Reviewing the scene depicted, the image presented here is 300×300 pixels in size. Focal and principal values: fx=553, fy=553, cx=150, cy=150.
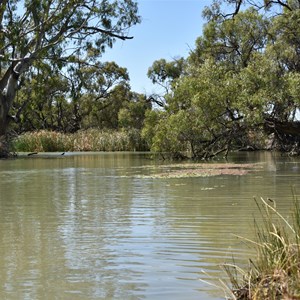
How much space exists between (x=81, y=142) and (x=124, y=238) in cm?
3449

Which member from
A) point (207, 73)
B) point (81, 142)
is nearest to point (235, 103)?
point (207, 73)

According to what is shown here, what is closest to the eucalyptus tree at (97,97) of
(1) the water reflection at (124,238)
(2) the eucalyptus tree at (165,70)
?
(2) the eucalyptus tree at (165,70)

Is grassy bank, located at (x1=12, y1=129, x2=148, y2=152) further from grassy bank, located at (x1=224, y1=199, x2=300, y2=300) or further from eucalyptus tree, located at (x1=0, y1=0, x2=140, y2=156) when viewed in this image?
grassy bank, located at (x1=224, y1=199, x2=300, y2=300)

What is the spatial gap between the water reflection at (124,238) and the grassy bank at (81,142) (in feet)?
88.7

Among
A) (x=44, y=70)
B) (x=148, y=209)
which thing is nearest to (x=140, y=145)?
(x=44, y=70)

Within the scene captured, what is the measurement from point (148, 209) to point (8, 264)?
3.69 meters

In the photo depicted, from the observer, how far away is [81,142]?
132 ft

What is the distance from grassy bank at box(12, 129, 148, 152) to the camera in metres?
38.2

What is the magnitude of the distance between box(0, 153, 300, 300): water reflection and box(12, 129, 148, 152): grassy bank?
27.0 m

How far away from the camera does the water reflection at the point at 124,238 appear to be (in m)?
4.23

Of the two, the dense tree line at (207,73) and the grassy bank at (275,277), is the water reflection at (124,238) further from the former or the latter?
the dense tree line at (207,73)

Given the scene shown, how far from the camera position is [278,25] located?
2722cm

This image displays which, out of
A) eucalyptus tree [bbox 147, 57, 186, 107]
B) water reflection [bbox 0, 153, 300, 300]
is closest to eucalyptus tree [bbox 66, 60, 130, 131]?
eucalyptus tree [bbox 147, 57, 186, 107]

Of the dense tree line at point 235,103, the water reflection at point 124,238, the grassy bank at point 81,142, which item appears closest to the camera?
the water reflection at point 124,238
